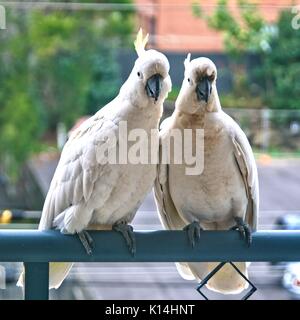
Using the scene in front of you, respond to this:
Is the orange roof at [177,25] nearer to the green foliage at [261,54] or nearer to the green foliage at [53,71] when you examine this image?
the green foliage at [261,54]

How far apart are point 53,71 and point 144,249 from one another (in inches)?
176

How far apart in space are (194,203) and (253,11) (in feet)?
6.26

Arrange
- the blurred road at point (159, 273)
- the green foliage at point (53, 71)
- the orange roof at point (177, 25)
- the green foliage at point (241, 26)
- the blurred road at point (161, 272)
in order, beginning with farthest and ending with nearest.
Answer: the green foliage at point (53, 71) → the blurred road at point (161, 272) → the blurred road at point (159, 273) → the orange roof at point (177, 25) → the green foliage at point (241, 26)

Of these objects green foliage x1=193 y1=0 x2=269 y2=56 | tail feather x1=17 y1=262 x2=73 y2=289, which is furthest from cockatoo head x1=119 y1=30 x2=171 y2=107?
green foliage x1=193 y1=0 x2=269 y2=56

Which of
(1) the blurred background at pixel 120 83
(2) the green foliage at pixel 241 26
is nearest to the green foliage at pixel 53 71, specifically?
(1) the blurred background at pixel 120 83

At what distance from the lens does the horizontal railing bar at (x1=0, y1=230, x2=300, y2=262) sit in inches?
33.7

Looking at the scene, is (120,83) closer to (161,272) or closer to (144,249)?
(161,272)

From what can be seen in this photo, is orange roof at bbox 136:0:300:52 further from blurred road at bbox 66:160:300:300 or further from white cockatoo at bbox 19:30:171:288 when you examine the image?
white cockatoo at bbox 19:30:171:288

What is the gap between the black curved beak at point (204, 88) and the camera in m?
1.05

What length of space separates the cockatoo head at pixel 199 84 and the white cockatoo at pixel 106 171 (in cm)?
5

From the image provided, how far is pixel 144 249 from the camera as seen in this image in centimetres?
88

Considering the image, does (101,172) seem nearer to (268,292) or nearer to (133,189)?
(133,189)

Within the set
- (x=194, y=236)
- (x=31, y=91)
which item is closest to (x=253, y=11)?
(x=194, y=236)

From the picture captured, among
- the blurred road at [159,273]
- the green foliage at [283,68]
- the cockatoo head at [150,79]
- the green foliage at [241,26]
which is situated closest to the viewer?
the cockatoo head at [150,79]
